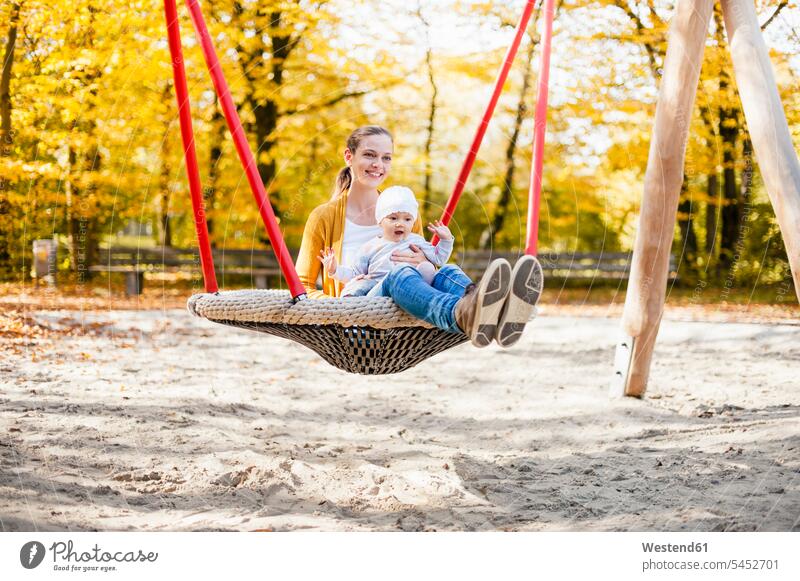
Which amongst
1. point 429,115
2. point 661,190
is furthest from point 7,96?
point 429,115

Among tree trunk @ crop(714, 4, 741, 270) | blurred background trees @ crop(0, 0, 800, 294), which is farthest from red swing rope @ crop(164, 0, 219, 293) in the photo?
tree trunk @ crop(714, 4, 741, 270)

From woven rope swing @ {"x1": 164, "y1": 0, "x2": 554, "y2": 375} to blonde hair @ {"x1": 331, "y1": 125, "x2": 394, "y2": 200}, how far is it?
45 centimetres

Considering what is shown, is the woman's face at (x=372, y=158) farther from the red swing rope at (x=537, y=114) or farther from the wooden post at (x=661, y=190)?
the wooden post at (x=661, y=190)

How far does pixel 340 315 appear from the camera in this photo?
1874mm

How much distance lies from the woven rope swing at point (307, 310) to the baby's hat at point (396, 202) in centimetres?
29

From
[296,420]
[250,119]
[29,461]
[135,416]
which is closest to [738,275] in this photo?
[250,119]

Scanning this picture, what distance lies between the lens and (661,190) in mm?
2939

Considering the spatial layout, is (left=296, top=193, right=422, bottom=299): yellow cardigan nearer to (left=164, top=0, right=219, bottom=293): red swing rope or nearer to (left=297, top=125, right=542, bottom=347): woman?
(left=297, top=125, right=542, bottom=347): woman

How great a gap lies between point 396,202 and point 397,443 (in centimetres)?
104

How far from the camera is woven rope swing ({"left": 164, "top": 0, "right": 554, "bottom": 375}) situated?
1.90m

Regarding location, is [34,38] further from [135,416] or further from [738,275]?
[738,275]
